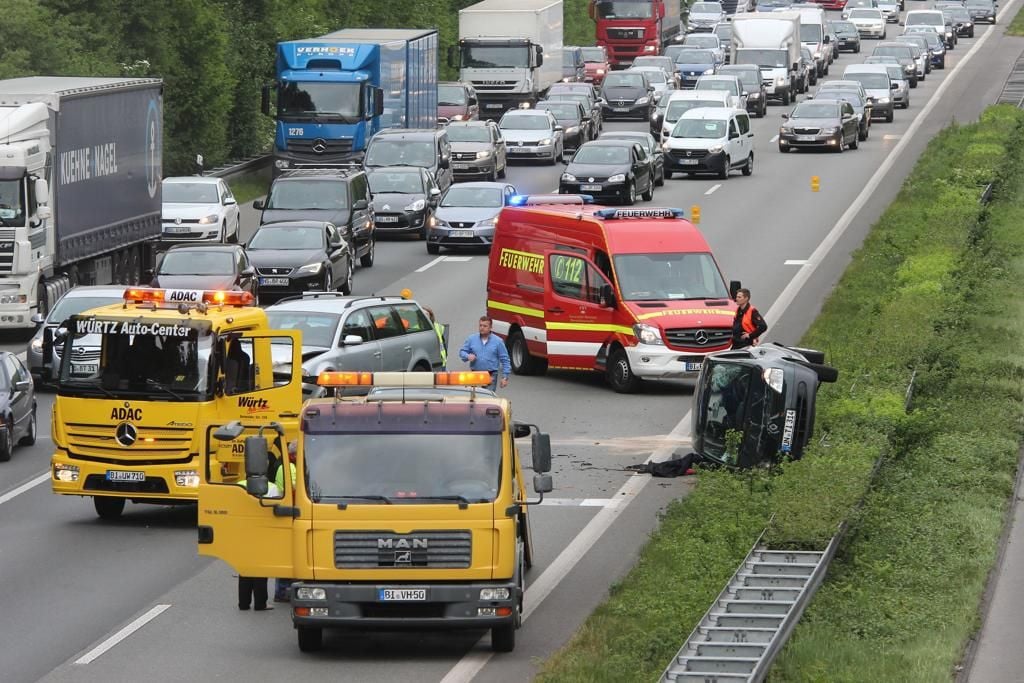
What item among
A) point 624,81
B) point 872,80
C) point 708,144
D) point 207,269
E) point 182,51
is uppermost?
point 182,51

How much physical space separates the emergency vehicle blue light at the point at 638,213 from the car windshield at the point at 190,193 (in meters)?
15.0

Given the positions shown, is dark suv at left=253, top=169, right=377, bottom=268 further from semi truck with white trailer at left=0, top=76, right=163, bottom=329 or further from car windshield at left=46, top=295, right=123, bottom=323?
car windshield at left=46, top=295, right=123, bottom=323

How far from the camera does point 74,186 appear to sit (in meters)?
33.9

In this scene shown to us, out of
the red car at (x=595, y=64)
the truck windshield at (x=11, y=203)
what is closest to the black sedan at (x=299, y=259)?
the truck windshield at (x=11, y=203)

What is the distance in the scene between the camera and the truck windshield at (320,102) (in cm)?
5200

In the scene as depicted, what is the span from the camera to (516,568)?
616 inches

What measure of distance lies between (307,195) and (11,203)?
10044mm

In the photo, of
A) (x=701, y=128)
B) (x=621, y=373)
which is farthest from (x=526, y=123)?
(x=621, y=373)

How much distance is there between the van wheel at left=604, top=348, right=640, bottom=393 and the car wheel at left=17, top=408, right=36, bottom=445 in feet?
25.5

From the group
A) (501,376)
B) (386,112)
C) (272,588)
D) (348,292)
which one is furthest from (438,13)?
(272,588)

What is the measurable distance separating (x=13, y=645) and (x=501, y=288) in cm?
1471

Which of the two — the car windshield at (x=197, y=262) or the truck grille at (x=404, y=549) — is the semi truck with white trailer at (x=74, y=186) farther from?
the truck grille at (x=404, y=549)

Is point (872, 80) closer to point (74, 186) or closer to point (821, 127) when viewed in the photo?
point (821, 127)

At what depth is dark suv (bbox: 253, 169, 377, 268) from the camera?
40.6m
